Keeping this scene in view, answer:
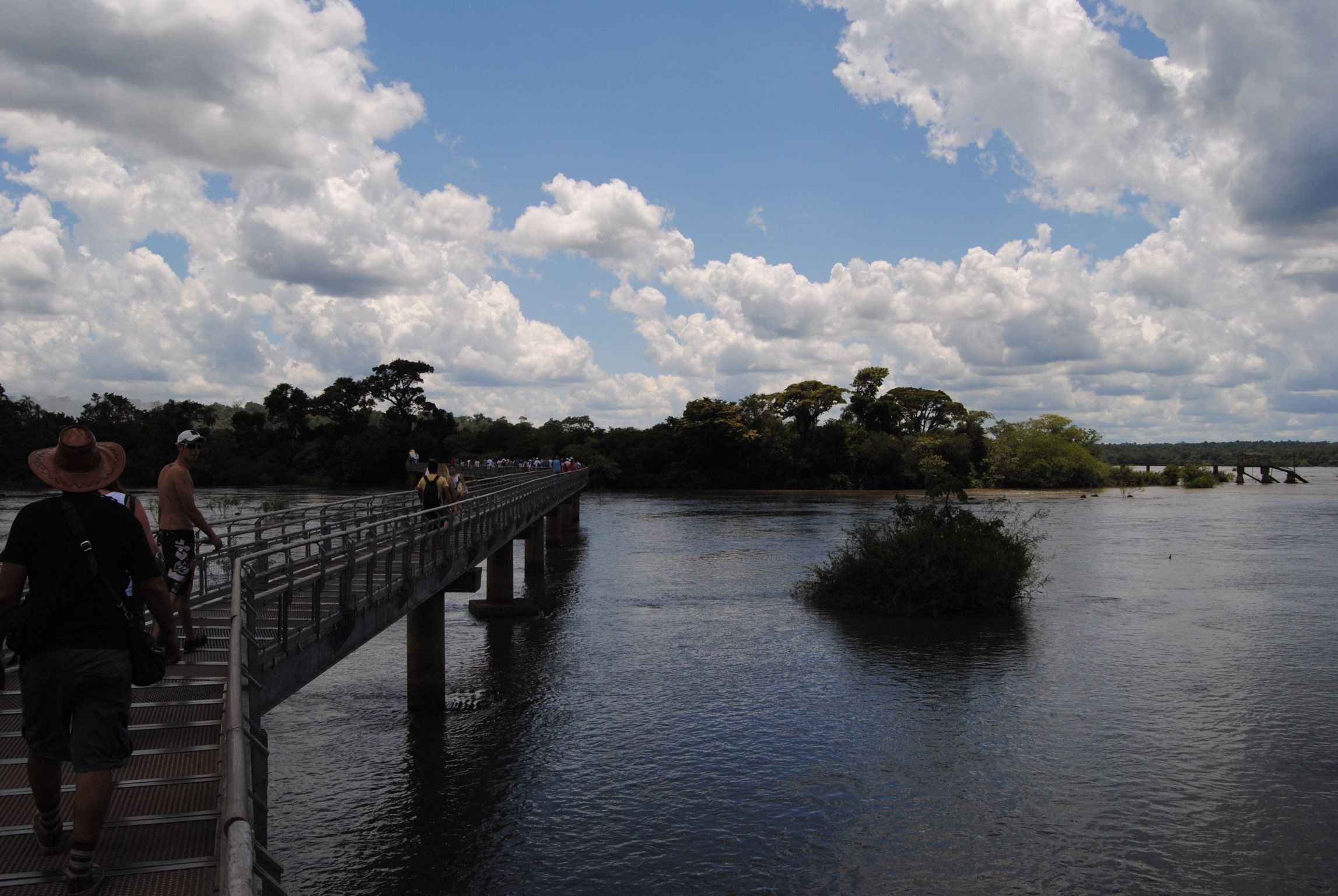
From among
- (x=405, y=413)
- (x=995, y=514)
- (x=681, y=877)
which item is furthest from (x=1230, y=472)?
(x=681, y=877)

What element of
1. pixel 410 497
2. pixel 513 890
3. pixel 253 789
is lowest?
pixel 513 890

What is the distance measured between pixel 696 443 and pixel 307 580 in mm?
90960

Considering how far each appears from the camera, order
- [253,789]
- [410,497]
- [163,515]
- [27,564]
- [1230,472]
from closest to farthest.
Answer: [27,564]
[253,789]
[163,515]
[410,497]
[1230,472]

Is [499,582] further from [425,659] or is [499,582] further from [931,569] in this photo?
[931,569]

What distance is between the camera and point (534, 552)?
35.3m

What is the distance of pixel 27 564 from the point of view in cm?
505

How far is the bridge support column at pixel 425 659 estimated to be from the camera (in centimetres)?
1719

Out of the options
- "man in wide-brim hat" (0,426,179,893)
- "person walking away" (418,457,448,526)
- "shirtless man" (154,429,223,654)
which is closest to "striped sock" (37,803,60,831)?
"man in wide-brim hat" (0,426,179,893)

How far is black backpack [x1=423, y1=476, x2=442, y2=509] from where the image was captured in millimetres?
17422

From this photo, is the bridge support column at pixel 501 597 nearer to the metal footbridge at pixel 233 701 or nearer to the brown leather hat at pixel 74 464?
the metal footbridge at pixel 233 701

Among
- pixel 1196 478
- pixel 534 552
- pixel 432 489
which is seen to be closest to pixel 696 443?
pixel 1196 478

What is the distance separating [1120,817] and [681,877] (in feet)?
18.9

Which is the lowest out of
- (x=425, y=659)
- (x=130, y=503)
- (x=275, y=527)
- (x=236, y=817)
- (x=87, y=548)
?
(x=425, y=659)

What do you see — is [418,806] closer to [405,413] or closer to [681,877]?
[681,877]
